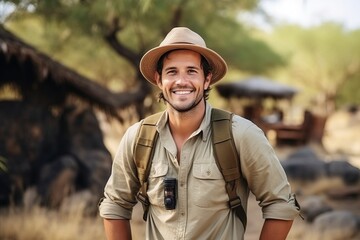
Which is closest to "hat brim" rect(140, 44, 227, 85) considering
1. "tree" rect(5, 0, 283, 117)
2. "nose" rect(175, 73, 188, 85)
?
"nose" rect(175, 73, 188, 85)

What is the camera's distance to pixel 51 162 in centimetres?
793

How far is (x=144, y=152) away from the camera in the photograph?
234 centimetres

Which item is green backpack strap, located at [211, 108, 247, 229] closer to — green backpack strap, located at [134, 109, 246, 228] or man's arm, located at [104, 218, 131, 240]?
green backpack strap, located at [134, 109, 246, 228]

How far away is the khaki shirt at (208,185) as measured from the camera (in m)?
2.22

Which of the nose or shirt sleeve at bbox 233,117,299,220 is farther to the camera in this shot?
the nose

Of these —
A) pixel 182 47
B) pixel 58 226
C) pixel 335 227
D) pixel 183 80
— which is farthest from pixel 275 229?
pixel 335 227

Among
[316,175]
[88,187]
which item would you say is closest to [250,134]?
[88,187]

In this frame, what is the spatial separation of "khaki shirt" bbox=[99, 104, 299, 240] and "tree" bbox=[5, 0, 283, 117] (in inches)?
210

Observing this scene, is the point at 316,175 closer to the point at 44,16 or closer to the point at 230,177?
the point at 44,16

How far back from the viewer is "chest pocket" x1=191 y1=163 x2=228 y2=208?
222 cm

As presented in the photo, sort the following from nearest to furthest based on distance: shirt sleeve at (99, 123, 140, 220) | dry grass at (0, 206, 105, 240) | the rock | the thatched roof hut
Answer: shirt sleeve at (99, 123, 140, 220) → dry grass at (0, 206, 105, 240) → the rock → the thatched roof hut

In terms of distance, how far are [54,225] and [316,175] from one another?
6.58 meters

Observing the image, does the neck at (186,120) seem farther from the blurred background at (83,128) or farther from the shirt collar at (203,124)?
the blurred background at (83,128)

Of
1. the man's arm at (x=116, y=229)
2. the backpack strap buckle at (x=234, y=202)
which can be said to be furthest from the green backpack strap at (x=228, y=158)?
the man's arm at (x=116, y=229)
